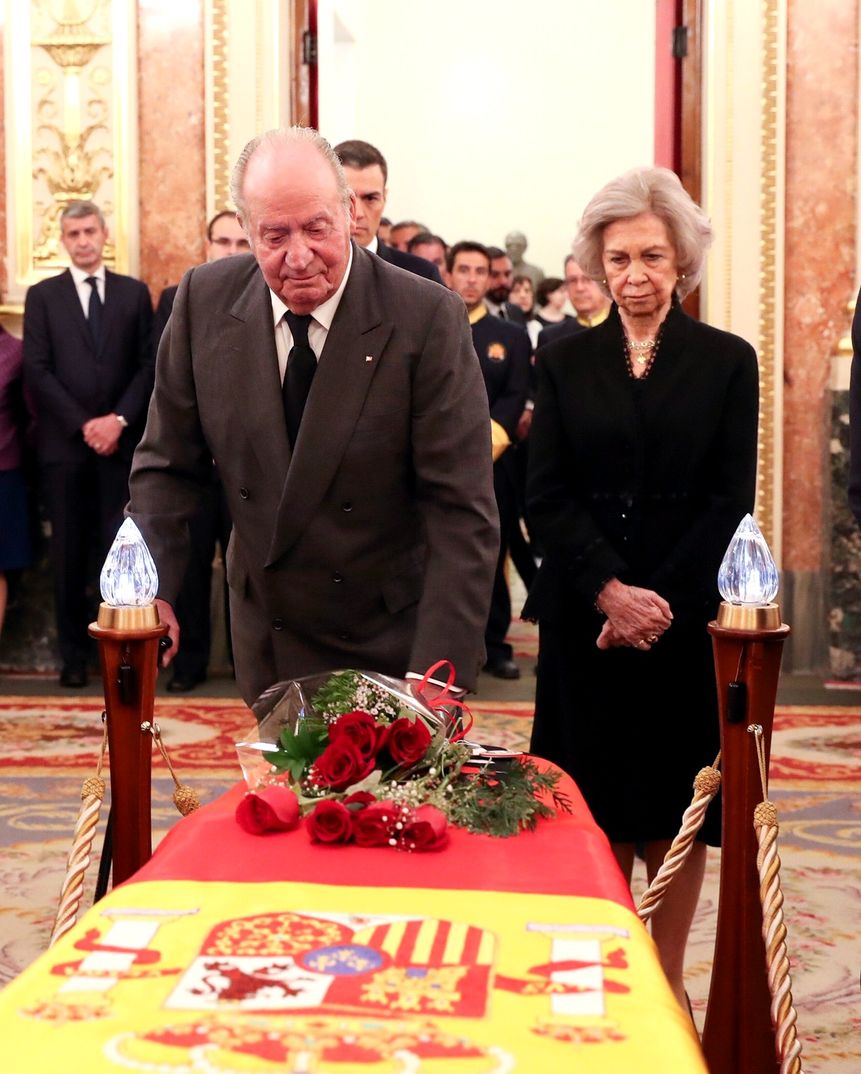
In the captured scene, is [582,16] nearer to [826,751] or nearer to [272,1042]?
[826,751]

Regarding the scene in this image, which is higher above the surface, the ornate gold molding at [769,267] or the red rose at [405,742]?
the ornate gold molding at [769,267]

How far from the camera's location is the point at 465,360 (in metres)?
2.80

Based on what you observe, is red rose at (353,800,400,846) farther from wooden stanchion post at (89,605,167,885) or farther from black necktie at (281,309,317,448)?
black necktie at (281,309,317,448)

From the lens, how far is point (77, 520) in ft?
23.8

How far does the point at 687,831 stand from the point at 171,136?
5701mm

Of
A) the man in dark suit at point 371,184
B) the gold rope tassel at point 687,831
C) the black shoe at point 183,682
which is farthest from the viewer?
the black shoe at point 183,682

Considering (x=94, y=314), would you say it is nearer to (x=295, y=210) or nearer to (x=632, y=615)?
(x=632, y=615)

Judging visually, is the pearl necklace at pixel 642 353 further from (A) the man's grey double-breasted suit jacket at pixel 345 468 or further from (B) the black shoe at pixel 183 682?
(B) the black shoe at pixel 183 682

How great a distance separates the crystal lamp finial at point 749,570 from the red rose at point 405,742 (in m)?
0.52

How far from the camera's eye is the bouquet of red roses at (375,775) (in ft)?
6.36

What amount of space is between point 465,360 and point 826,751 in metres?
3.58

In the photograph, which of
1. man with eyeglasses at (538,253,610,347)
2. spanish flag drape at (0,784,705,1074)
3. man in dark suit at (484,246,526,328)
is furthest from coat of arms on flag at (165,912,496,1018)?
man in dark suit at (484,246,526,328)

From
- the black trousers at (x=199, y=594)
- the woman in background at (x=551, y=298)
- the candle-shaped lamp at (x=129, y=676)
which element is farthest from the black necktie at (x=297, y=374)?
the woman in background at (x=551, y=298)

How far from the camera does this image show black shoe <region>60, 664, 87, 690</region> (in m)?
7.21
